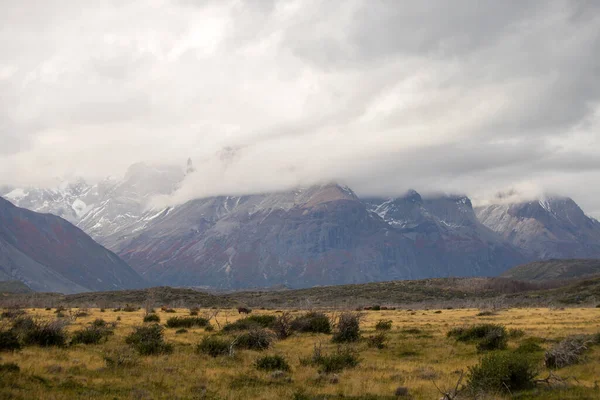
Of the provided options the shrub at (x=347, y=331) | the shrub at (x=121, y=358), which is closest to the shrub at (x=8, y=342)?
the shrub at (x=121, y=358)

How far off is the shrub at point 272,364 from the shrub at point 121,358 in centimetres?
641

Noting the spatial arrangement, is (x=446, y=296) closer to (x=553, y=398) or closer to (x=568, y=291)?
(x=568, y=291)

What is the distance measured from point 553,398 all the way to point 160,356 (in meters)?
20.4

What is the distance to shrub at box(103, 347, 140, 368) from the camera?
29016mm

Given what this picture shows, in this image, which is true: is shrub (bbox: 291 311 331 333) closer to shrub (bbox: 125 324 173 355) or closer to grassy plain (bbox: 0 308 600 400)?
grassy plain (bbox: 0 308 600 400)

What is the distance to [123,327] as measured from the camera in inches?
1912

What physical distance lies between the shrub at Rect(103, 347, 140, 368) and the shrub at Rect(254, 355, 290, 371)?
21.0ft

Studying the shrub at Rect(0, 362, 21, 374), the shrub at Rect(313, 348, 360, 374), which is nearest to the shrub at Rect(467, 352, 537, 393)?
the shrub at Rect(313, 348, 360, 374)

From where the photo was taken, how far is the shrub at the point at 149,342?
33312mm

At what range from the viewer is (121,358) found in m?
29.8

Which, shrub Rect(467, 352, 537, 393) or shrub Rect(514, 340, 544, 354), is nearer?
shrub Rect(467, 352, 537, 393)

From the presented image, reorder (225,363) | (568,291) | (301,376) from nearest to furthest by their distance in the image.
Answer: (301,376)
(225,363)
(568,291)

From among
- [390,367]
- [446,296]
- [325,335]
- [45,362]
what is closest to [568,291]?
[446,296]

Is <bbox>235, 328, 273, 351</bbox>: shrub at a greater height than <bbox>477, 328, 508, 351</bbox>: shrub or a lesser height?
greater
